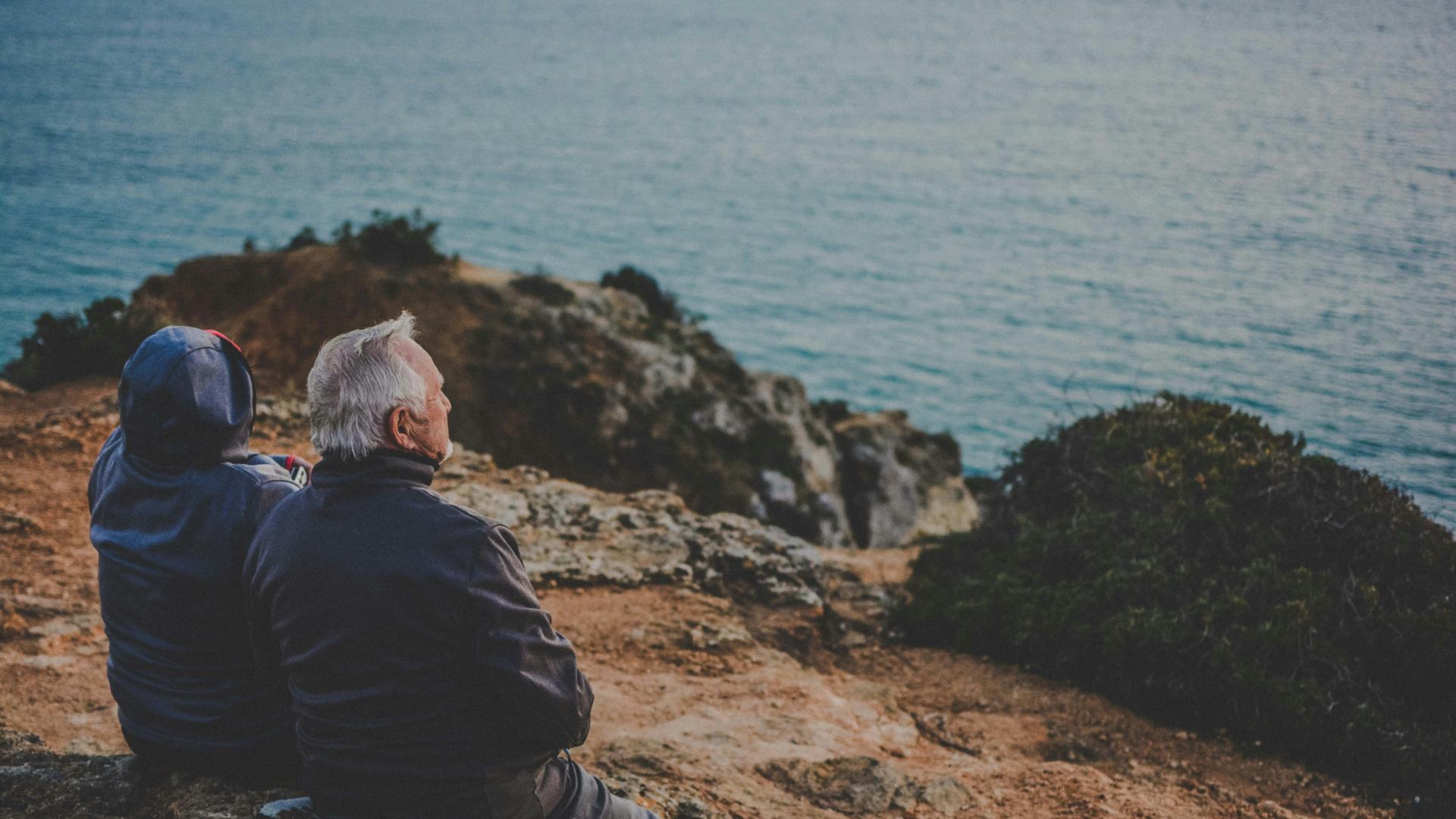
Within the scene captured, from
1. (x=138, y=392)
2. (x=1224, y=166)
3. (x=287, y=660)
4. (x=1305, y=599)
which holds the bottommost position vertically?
(x=1305, y=599)

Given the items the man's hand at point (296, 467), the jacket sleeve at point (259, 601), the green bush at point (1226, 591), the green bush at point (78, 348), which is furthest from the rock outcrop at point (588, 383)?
the jacket sleeve at point (259, 601)

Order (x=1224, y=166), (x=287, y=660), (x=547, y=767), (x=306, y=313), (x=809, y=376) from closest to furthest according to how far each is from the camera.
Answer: (x=287, y=660) < (x=547, y=767) < (x=306, y=313) < (x=809, y=376) < (x=1224, y=166)

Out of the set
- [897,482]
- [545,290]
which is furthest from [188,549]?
[897,482]

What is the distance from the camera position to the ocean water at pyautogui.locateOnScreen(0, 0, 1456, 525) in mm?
43688

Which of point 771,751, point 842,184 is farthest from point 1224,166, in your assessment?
point 771,751

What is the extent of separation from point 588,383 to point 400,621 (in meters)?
21.1

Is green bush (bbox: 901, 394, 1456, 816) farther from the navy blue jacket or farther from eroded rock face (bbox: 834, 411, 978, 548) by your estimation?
eroded rock face (bbox: 834, 411, 978, 548)

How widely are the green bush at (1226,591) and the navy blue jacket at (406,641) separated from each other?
7.07 meters

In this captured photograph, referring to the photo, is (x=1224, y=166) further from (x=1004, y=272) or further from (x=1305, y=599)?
(x=1305, y=599)

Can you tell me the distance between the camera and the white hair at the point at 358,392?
3.07 m

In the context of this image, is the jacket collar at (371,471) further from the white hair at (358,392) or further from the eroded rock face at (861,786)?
the eroded rock face at (861,786)

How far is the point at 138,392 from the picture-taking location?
3699 millimetres

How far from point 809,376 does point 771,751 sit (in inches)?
1567

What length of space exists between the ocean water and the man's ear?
11.3 meters
